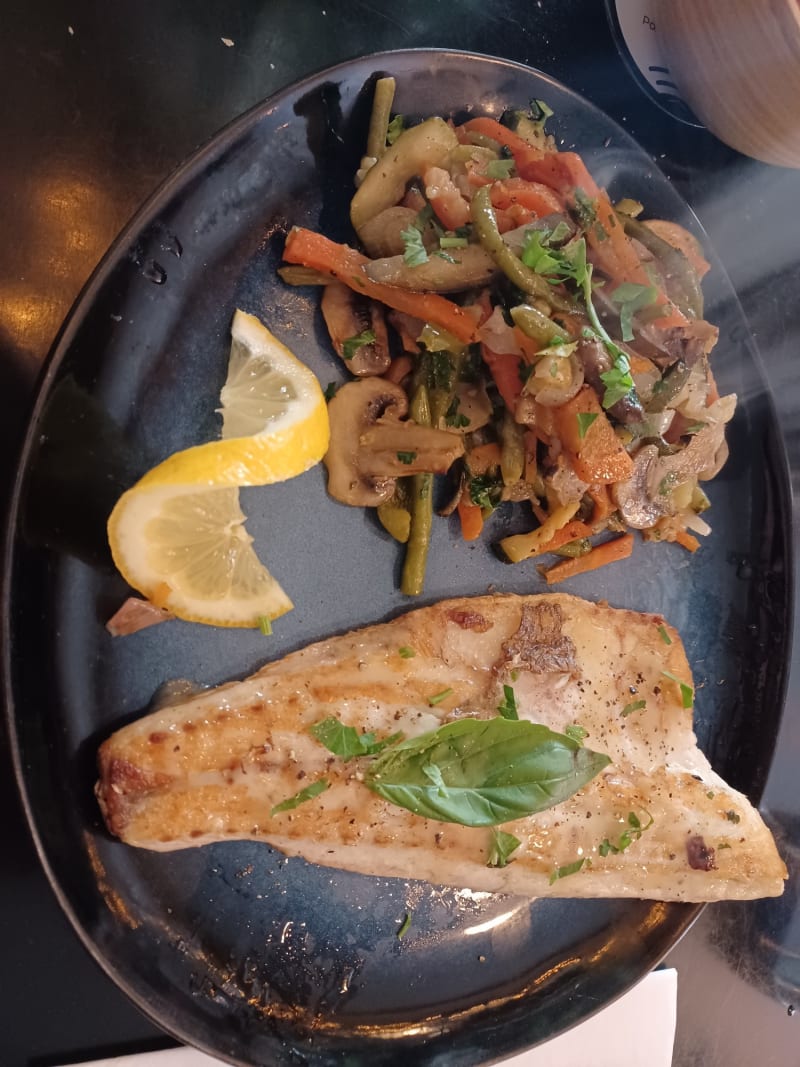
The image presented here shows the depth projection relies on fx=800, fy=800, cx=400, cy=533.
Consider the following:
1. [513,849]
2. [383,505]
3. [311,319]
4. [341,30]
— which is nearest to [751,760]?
[513,849]

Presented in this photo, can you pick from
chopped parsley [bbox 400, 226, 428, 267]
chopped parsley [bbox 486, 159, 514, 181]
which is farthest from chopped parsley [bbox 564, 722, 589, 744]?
chopped parsley [bbox 486, 159, 514, 181]

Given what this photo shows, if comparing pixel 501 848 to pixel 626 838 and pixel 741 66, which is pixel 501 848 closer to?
pixel 626 838

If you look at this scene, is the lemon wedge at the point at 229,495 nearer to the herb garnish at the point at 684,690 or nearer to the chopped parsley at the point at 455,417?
the chopped parsley at the point at 455,417

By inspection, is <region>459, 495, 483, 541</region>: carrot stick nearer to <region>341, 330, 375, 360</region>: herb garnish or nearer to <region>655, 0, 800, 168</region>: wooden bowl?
<region>341, 330, 375, 360</region>: herb garnish

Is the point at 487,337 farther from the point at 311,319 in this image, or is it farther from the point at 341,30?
the point at 341,30

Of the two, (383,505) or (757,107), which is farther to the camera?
(757,107)

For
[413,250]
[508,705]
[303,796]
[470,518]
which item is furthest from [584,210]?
[303,796]

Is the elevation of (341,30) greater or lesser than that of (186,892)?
greater

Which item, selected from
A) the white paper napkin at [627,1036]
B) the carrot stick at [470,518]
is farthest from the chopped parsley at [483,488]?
the white paper napkin at [627,1036]
